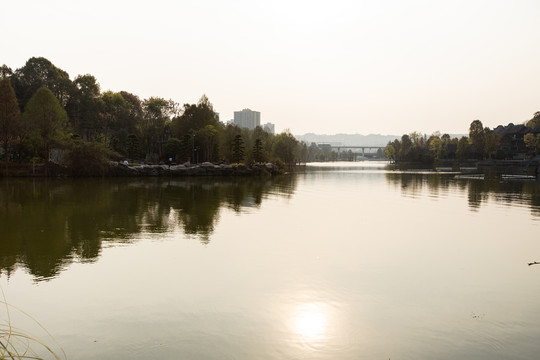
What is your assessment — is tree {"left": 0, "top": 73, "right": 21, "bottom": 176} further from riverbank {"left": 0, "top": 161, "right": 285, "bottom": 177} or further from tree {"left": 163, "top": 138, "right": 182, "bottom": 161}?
tree {"left": 163, "top": 138, "right": 182, "bottom": 161}

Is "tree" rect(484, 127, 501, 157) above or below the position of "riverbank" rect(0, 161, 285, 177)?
above

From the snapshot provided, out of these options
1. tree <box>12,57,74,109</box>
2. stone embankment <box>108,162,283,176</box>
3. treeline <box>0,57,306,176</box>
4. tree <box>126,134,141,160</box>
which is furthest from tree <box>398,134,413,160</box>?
Result: tree <box>12,57,74,109</box>

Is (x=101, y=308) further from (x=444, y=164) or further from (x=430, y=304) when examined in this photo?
(x=444, y=164)

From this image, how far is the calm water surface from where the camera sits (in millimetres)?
7848

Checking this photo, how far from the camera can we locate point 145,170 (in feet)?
209

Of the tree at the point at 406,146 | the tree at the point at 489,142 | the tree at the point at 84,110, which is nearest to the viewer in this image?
the tree at the point at 84,110

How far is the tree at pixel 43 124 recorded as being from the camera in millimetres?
58938

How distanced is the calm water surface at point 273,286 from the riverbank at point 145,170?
3759cm

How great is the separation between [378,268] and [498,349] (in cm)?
573

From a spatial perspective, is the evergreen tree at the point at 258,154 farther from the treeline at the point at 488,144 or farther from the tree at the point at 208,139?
the treeline at the point at 488,144

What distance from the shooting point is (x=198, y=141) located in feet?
287

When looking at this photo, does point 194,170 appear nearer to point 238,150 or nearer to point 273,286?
point 238,150

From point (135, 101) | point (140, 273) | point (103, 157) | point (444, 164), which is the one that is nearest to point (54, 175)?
point (103, 157)

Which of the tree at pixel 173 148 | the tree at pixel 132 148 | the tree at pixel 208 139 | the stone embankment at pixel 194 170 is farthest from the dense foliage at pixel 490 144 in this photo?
the tree at pixel 132 148
